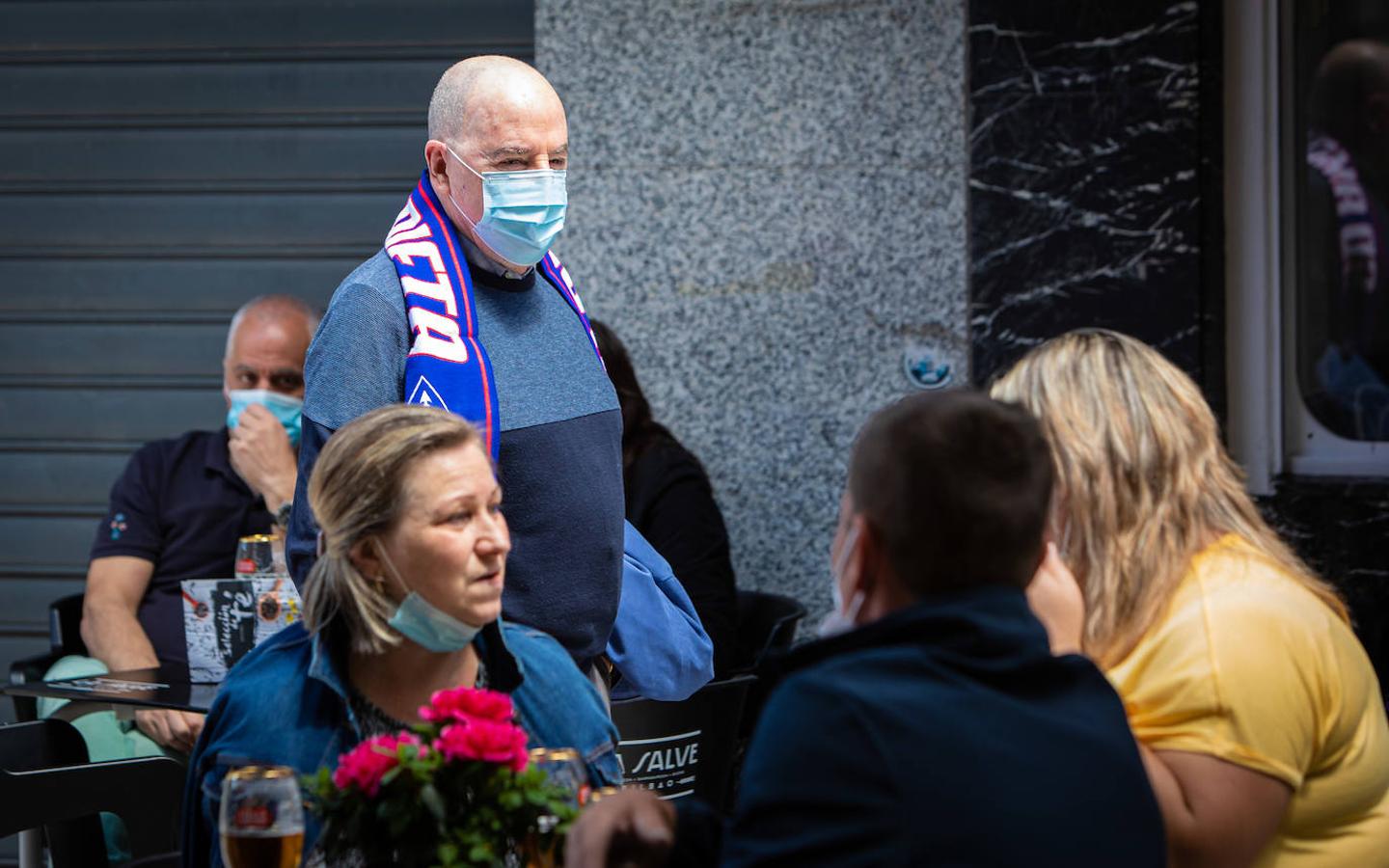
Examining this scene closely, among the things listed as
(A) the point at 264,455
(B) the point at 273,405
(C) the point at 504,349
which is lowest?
(A) the point at 264,455

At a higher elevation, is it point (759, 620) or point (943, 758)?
point (943, 758)

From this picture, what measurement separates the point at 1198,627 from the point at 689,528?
2.03m

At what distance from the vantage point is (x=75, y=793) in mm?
2889

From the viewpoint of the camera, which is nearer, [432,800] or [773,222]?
[432,800]

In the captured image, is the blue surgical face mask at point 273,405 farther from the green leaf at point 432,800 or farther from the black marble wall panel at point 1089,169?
the green leaf at point 432,800

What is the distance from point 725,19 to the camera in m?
4.68

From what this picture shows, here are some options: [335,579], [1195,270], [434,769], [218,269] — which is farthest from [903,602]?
[218,269]

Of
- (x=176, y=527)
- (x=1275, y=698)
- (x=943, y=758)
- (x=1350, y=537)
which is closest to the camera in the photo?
(x=943, y=758)

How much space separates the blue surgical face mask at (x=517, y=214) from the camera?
2822 mm

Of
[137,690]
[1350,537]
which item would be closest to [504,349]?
[137,690]

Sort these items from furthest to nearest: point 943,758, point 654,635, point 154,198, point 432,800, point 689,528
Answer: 1. point 154,198
2. point 689,528
3. point 654,635
4. point 432,800
5. point 943,758

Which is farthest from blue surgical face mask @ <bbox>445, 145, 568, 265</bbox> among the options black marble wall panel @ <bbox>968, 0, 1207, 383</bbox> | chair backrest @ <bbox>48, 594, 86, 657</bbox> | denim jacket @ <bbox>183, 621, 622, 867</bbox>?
chair backrest @ <bbox>48, 594, 86, 657</bbox>

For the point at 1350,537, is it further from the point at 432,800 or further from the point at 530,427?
the point at 432,800

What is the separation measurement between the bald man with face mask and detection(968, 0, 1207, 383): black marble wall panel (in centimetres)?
195
